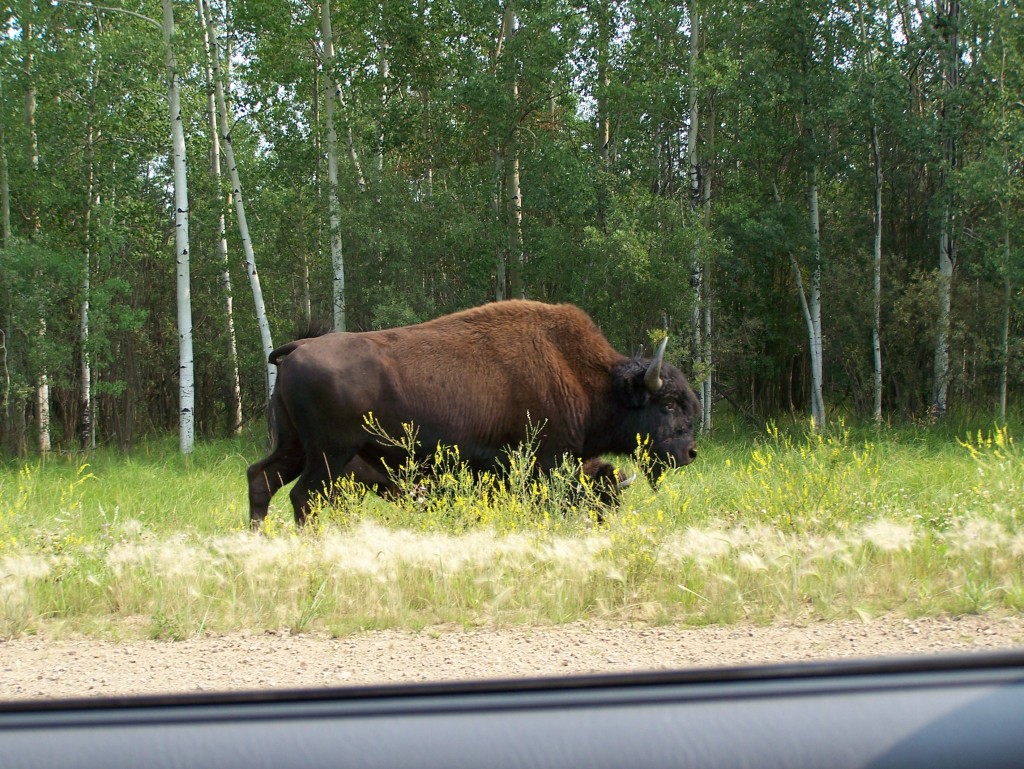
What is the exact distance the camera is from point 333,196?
77.5 feet

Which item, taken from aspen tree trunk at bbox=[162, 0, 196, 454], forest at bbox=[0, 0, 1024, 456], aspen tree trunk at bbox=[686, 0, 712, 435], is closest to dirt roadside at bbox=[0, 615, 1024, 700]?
aspen tree trunk at bbox=[162, 0, 196, 454]

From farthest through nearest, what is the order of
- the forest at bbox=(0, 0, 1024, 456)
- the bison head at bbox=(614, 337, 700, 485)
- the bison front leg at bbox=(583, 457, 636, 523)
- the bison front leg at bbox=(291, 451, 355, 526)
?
1. the forest at bbox=(0, 0, 1024, 456)
2. the bison head at bbox=(614, 337, 700, 485)
3. the bison front leg at bbox=(583, 457, 636, 523)
4. the bison front leg at bbox=(291, 451, 355, 526)

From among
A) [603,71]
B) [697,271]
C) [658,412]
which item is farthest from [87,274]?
[658,412]

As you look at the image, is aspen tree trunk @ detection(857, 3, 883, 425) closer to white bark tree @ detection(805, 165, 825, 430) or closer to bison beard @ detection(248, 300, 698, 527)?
white bark tree @ detection(805, 165, 825, 430)

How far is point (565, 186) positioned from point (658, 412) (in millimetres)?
13063

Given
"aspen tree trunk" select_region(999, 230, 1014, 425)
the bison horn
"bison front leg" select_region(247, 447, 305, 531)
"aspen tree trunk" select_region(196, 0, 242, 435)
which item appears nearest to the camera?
"bison front leg" select_region(247, 447, 305, 531)

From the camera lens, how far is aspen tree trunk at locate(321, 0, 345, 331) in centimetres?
2212

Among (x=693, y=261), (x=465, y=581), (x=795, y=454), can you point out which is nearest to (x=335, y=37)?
(x=693, y=261)

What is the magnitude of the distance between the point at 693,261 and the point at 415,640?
1744cm

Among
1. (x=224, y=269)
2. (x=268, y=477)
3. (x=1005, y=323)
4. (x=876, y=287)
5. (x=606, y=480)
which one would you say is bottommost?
(x=606, y=480)

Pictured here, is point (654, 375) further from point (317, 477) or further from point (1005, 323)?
point (1005, 323)

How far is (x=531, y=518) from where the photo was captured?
275 inches

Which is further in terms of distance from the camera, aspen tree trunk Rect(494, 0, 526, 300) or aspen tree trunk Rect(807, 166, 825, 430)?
aspen tree trunk Rect(807, 166, 825, 430)

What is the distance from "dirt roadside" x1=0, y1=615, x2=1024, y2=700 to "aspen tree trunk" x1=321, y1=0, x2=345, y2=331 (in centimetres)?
1785
